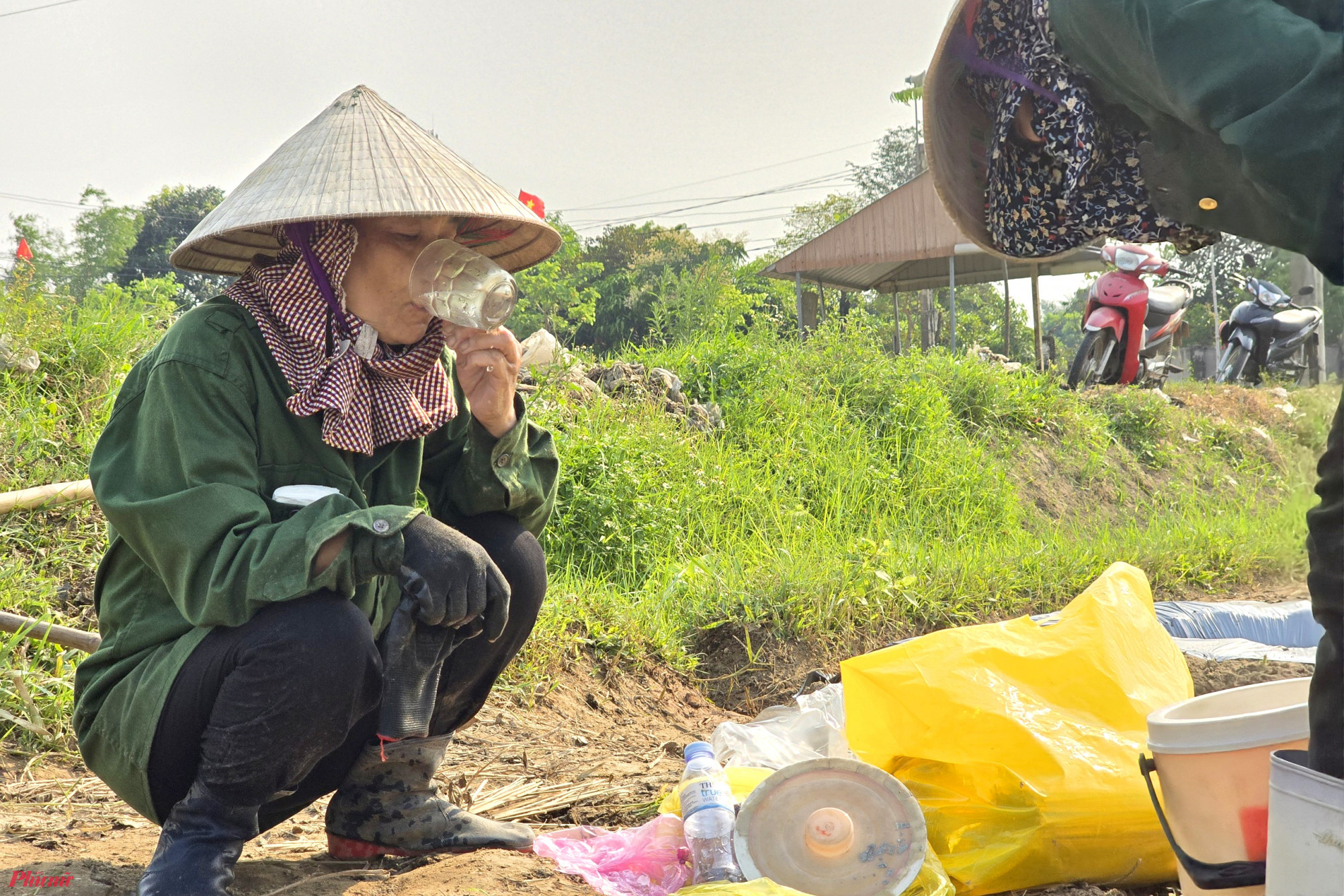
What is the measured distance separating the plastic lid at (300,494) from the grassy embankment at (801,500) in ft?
4.79

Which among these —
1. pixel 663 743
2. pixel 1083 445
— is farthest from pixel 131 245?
pixel 663 743

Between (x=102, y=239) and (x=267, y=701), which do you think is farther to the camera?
(x=102, y=239)

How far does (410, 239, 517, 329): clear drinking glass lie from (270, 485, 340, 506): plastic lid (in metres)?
0.43

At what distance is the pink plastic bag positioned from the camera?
190 centimetres

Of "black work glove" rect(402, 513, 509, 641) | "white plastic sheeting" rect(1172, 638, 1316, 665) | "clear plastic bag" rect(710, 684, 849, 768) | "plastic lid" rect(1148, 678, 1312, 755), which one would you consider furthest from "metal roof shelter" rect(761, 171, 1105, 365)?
"black work glove" rect(402, 513, 509, 641)

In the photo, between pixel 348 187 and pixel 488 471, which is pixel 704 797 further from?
pixel 348 187

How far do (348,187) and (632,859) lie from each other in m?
1.36

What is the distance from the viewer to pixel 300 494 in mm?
1663

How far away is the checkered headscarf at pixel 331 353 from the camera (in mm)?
1805

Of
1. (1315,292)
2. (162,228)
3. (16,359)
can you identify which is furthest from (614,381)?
(162,228)

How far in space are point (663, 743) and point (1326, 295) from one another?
6.85 ft

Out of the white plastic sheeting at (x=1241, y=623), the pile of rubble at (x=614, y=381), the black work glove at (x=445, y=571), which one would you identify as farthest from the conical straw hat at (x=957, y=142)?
the pile of rubble at (x=614, y=381)

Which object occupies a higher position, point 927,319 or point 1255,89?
point 927,319

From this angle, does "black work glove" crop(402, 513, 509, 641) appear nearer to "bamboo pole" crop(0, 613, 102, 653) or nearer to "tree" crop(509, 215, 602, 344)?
"bamboo pole" crop(0, 613, 102, 653)
